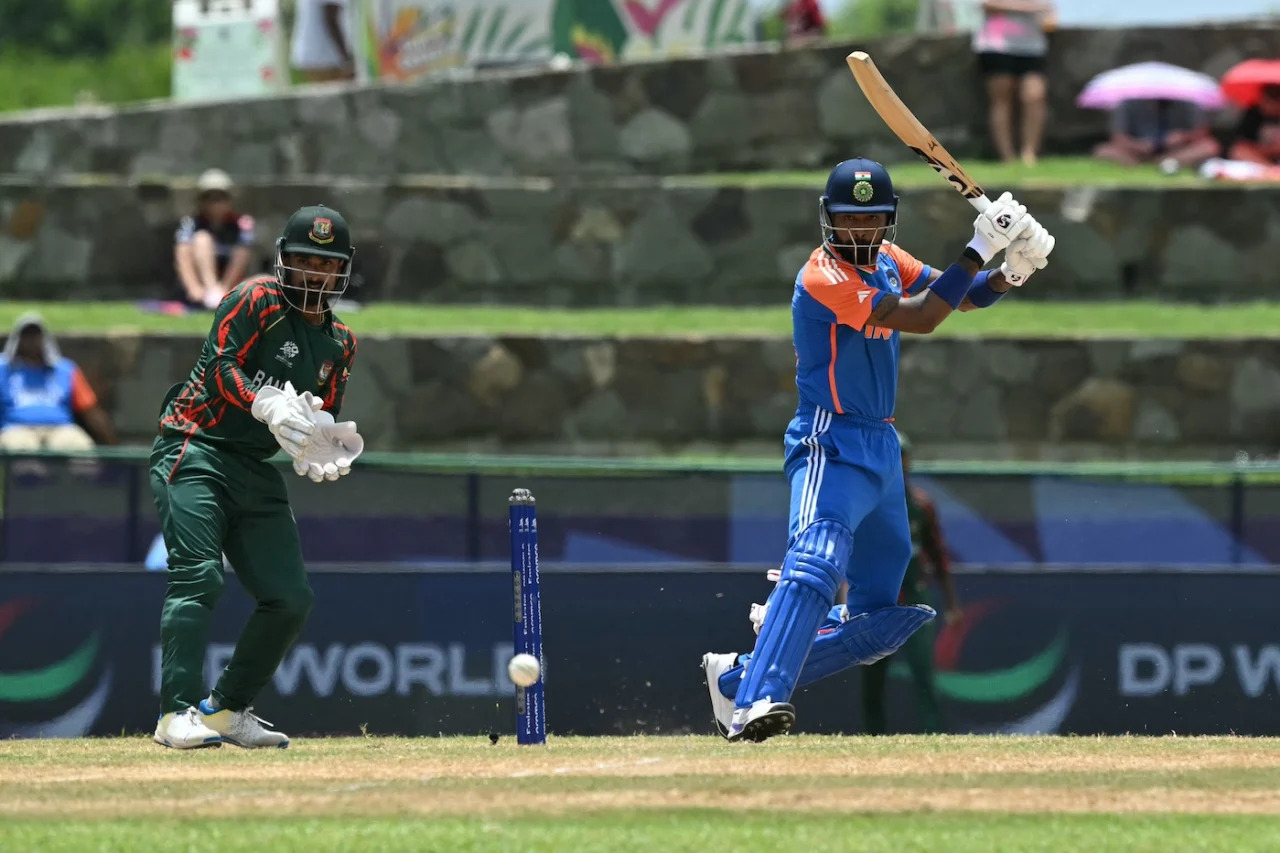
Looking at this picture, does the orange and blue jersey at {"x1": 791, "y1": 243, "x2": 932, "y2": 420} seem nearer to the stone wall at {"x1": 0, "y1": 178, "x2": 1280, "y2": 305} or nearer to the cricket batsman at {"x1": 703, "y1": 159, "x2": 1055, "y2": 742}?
the cricket batsman at {"x1": 703, "y1": 159, "x2": 1055, "y2": 742}

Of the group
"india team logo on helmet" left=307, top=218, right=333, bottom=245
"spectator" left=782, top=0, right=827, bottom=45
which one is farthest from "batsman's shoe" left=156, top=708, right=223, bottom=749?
"spectator" left=782, top=0, right=827, bottom=45

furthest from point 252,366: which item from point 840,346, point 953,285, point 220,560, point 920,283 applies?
point 953,285

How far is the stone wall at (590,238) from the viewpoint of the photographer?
59.6 feet

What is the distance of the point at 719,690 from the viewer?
8.45 meters

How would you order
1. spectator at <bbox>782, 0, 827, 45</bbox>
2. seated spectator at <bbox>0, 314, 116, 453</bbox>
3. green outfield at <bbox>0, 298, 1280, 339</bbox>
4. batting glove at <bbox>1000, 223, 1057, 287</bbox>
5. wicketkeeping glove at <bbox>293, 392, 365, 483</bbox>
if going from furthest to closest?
spectator at <bbox>782, 0, 827, 45</bbox>, green outfield at <bbox>0, 298, 1280, 339</bbox>, seated spectator at <bbox>0, 314, 116, 453</bbox>, wicketkeeping glove at <bbox>293, 392, 365, 483</bbox>, batting glove at <bbox>1000, 223, 1057, 287</bbox>

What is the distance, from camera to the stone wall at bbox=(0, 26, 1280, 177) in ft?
64.8

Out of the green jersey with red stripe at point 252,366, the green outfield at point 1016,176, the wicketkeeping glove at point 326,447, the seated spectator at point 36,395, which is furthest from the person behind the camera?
the green outfield at point 1016,176

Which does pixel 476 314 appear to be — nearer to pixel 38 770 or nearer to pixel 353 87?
pixel 353 87

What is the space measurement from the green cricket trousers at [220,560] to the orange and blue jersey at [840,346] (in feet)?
7.78

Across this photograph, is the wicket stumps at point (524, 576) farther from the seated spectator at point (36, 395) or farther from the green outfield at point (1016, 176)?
the green outfield at point (1016, 176)

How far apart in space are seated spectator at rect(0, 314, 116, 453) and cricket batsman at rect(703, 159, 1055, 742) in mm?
7586

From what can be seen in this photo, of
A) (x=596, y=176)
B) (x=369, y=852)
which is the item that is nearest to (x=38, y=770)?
(x=369, y=852)

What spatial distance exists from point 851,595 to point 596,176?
1181 centimetres

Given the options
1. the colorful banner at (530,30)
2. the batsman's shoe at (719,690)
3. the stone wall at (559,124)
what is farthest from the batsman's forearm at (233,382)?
the colorful banner at (530,30)
